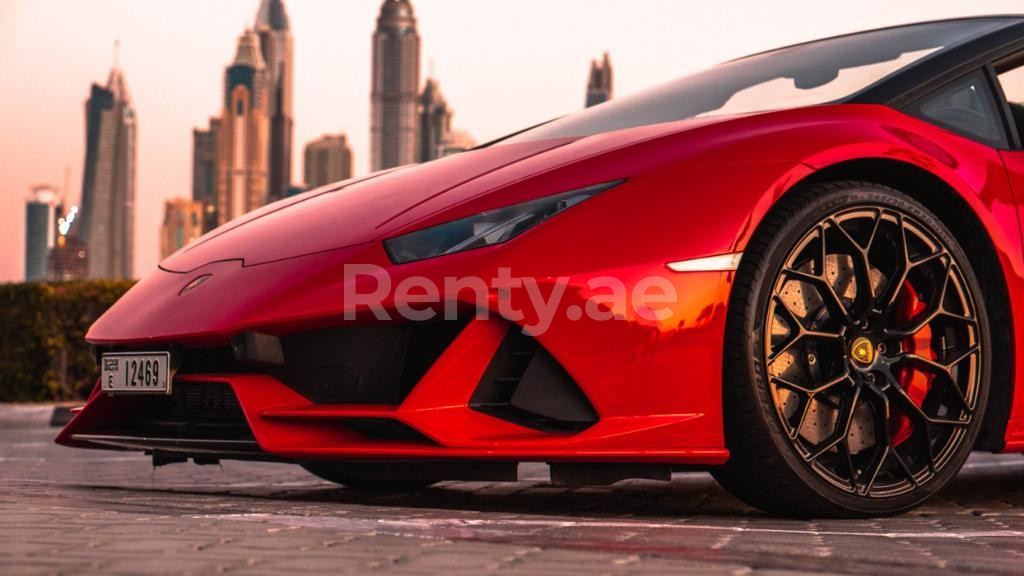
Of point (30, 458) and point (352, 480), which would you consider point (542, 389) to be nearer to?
point (352, 480)

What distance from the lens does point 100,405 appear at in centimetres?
403

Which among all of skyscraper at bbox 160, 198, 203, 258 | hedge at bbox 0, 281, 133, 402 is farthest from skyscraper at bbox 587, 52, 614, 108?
hedge at bbox 0, 281, 133, 402

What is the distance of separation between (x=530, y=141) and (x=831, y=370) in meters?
1.35

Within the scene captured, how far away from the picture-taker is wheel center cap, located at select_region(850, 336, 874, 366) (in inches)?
140

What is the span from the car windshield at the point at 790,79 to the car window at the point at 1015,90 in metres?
0.16

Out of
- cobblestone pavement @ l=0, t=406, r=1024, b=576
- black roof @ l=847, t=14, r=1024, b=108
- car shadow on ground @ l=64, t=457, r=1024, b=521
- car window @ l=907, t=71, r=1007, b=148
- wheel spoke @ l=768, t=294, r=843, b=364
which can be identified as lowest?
car shadow on ground @ l=64, t=457, r=1024, b=521

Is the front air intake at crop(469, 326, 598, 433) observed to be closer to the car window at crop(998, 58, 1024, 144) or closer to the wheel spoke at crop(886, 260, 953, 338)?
the wheel spoke at crop(886, 260, 953, 338)

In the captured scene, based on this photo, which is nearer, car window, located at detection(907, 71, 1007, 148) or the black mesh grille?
the black mesh grille

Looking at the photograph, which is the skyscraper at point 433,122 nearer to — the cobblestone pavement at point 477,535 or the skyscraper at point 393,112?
the skyscraper at point 393,112

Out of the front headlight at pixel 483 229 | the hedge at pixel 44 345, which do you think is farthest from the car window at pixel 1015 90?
the hedge at pixel 44 345

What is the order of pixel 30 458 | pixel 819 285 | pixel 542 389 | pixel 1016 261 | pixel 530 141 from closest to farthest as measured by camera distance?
pixel 542 389, pixel 819 285, pixel 1016 261, pixel 530 141, pixel 30 458

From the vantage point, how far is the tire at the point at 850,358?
11.2 feet

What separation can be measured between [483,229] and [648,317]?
483 mm

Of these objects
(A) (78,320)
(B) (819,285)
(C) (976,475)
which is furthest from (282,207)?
(A) (78,320)
